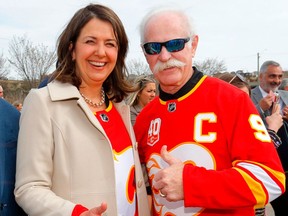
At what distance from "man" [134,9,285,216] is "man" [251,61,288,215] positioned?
195cm

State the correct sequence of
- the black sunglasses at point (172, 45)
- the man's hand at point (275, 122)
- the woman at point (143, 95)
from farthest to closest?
1. the woman at point (143, 95)
2. the man's hand at point (275, 122)
3. the black sunglasses at point (172, 45)

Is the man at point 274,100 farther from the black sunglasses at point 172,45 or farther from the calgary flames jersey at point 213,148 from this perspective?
the black sunglasses at point 172,45

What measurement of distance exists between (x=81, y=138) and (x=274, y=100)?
2.92 meters

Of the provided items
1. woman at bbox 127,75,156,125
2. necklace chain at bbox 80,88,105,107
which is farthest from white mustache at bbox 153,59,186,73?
woman at bbox 127,75,156,125

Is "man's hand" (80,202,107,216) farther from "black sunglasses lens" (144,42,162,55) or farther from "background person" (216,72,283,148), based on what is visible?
"background person" (216,72,283,148)

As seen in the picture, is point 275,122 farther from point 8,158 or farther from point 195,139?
point 8,158

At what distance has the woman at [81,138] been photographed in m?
1.74

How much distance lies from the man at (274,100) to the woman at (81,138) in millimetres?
2131

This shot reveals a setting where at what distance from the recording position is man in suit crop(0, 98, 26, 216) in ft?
5.89

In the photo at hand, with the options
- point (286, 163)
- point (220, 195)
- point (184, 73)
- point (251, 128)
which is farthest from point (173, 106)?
point (286, 163)

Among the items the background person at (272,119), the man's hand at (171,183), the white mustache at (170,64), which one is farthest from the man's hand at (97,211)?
the background person at (272,119)

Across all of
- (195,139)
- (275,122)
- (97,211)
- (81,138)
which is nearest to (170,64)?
(195,139)

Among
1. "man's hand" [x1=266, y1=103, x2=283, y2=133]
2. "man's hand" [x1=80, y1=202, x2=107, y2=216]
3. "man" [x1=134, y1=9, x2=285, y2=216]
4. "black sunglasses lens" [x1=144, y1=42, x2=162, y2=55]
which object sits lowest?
"man's hand" [x1=266, y1=103, x2=283, y2=133]

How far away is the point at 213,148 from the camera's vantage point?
198 cm
